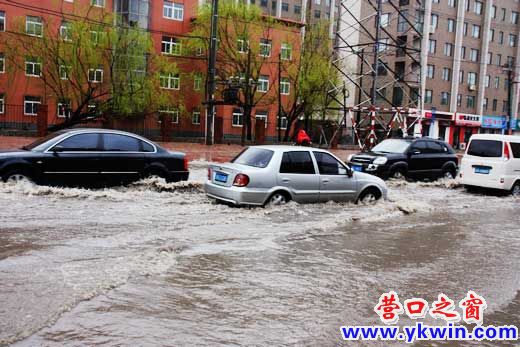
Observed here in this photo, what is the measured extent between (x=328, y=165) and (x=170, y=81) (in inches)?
1341

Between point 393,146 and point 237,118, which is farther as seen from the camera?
point 237,118

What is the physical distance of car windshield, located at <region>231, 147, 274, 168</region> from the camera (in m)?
11.1

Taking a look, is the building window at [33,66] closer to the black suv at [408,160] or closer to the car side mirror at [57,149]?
the black suv at [408,160]

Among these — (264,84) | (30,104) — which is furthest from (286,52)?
(30,104)

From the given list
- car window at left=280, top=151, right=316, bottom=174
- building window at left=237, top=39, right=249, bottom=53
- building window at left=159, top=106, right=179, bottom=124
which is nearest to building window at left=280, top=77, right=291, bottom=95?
building window at left=237, top=39, right=249, bottom=53

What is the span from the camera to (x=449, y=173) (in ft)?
63.4

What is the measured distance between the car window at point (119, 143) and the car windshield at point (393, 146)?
8.73 meters

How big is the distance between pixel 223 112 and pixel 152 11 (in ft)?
32.8

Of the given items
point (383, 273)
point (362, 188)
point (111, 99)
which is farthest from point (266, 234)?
point (111, 99)

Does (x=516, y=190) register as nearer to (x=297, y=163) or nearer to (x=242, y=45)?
(x=297, y=163)

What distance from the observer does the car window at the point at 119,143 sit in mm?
12242

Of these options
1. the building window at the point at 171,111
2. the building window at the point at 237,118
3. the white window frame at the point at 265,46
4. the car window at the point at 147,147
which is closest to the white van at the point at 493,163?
the car window at the point at 147,147

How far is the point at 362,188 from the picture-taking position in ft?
41.0

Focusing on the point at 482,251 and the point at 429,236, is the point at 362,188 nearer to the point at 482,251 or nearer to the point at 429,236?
the point at 429,236
